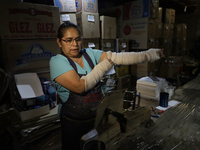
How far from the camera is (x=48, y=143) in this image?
1.41 metres

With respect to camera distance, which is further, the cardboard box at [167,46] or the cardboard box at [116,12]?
the cardboard box at [167,46]

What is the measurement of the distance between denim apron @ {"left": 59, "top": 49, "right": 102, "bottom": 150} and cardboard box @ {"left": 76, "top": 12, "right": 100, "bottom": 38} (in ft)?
5.28

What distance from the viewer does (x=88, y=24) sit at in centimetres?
255

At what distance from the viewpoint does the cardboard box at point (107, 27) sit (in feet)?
9.16

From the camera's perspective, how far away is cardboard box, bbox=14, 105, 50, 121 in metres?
1.47

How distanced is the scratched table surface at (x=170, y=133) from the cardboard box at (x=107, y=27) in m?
1.87

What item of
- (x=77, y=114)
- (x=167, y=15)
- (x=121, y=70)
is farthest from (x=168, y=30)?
(x=77, y=114)

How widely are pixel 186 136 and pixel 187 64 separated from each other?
152 inches

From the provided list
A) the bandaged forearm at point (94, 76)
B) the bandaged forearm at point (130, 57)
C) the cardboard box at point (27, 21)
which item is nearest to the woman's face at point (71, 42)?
the bandaged forearm at point (94, 76)

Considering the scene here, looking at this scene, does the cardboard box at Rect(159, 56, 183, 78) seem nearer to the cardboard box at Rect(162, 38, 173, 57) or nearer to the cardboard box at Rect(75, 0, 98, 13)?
the cardboard box at Rect(162, 38, 173, 57)

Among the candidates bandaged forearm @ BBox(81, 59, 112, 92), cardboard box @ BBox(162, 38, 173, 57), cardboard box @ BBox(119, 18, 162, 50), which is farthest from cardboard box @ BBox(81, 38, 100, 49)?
cardboard box @ BBox(162, 38, 173, 57)

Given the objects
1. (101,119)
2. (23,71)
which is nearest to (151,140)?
(101,119)

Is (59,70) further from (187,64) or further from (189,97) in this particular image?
(187,64)

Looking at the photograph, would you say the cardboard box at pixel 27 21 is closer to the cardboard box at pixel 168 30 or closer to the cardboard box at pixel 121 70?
the cardboard box at pixel 121 70
